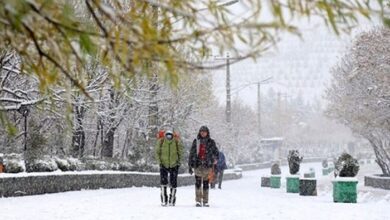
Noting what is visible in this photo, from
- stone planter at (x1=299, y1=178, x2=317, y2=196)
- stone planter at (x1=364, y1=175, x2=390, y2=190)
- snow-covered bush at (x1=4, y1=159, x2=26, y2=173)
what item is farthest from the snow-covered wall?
stone planter at (x1=364, y1=175, x2=390, y2=190)

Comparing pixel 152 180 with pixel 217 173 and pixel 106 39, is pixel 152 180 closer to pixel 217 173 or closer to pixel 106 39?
pixel 217 173

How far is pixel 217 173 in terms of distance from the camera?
27984 mm

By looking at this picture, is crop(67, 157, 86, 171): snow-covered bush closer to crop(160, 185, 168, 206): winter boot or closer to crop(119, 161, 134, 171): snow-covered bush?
crop(119, 161, 134, 171): snow-covered bush

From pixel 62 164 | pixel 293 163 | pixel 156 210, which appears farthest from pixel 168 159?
pixel 293 163

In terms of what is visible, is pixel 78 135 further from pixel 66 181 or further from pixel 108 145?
pixel 66 181

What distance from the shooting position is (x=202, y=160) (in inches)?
589

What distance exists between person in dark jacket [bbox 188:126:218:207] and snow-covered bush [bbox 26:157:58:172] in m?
6.56

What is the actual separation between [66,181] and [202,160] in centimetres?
645

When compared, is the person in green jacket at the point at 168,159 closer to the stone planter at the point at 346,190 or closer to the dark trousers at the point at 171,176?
the dark trousers at the point at 171,176

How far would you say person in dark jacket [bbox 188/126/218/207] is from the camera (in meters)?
14.8

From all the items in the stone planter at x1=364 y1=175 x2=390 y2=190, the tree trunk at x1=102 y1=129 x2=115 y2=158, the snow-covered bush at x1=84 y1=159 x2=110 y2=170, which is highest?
the tree trunk at x1=102 y1=129 x2=115 y2=158

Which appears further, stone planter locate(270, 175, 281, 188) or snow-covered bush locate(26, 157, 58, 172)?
stone planter locate(270, 175, 281, 188)

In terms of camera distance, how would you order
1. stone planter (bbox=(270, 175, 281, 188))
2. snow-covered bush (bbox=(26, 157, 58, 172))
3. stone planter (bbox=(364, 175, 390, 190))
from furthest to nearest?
stone planter (bbox=(270, 175, 281, 188))
stone planter (bbox=(364, 175, 390, 190))
snow-covered bush (bbox=(26, 157, 58, 172))

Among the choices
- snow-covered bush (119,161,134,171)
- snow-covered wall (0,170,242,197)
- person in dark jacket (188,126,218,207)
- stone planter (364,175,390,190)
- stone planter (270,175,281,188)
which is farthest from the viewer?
stone planter (270,175,281,188)
